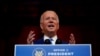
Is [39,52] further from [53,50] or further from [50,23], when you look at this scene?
[50,23]

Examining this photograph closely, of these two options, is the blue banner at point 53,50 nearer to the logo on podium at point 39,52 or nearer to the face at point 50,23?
the logo on podium at point 39,52

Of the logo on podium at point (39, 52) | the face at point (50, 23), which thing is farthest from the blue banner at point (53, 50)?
the face at point (50, 23)

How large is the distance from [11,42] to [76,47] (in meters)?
1.87

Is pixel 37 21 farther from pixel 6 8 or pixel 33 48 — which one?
pixel 33 48

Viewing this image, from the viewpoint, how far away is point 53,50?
1.40m

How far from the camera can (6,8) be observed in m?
3.29

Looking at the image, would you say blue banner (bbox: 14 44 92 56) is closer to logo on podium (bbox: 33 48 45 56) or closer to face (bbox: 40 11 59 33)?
logo on podium (bbox: 33 48 45 56)

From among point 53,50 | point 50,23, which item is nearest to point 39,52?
point 53,50

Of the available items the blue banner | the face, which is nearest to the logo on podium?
the blue banner

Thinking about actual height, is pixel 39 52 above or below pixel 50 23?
below

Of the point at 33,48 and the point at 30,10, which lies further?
the point at 30,10

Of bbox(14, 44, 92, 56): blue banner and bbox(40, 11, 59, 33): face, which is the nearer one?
bbox(14, 44, 92, 56): blue banner

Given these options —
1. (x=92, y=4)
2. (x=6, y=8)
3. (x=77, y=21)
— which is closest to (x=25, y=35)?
(x=6, y=8)

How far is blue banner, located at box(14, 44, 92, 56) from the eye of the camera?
4.56 ft
